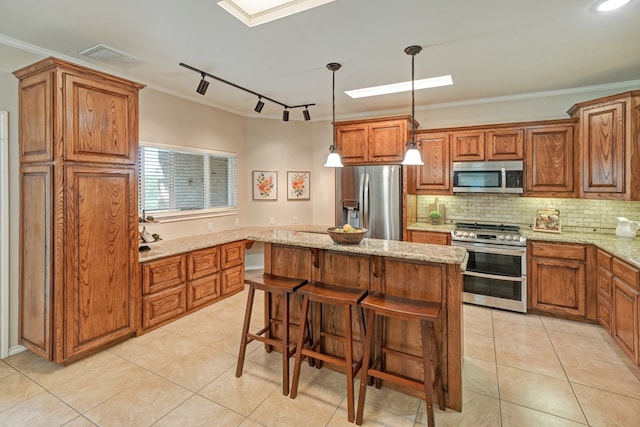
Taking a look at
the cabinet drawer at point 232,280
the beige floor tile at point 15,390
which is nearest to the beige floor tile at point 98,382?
the beige floor tile at point 15,390

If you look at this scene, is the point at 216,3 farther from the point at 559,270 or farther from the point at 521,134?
the point at 559,270

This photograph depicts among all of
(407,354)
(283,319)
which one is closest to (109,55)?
(283,319)

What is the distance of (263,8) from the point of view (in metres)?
2.38

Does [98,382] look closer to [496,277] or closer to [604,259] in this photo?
[496,277]

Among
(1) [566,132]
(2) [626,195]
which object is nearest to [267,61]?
→ (1) [566,132]

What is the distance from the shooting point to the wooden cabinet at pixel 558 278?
3.48 m

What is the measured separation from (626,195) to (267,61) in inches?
152

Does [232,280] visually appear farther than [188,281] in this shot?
Yes

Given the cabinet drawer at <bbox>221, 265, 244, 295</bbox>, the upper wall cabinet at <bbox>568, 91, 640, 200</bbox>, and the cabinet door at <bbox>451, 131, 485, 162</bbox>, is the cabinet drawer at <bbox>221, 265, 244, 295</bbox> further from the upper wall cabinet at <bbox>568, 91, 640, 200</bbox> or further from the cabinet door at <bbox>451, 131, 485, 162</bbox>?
the upper wall cabinet at <bbox>568, 91, 640, 200</bbox>

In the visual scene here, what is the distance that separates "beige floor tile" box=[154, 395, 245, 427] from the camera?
203 centimetres

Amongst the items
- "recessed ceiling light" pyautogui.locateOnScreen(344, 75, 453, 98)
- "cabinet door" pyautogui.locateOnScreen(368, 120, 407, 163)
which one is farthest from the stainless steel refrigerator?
"recessed ceiling light" pyautogui.locateOnScreen(344, 75, 453, 98)

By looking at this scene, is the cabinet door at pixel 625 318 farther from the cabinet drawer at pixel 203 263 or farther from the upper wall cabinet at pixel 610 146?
the cabinet drawer at pixel 203 263

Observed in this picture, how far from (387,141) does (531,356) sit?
2.93m

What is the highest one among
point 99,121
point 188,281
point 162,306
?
point 99,121
